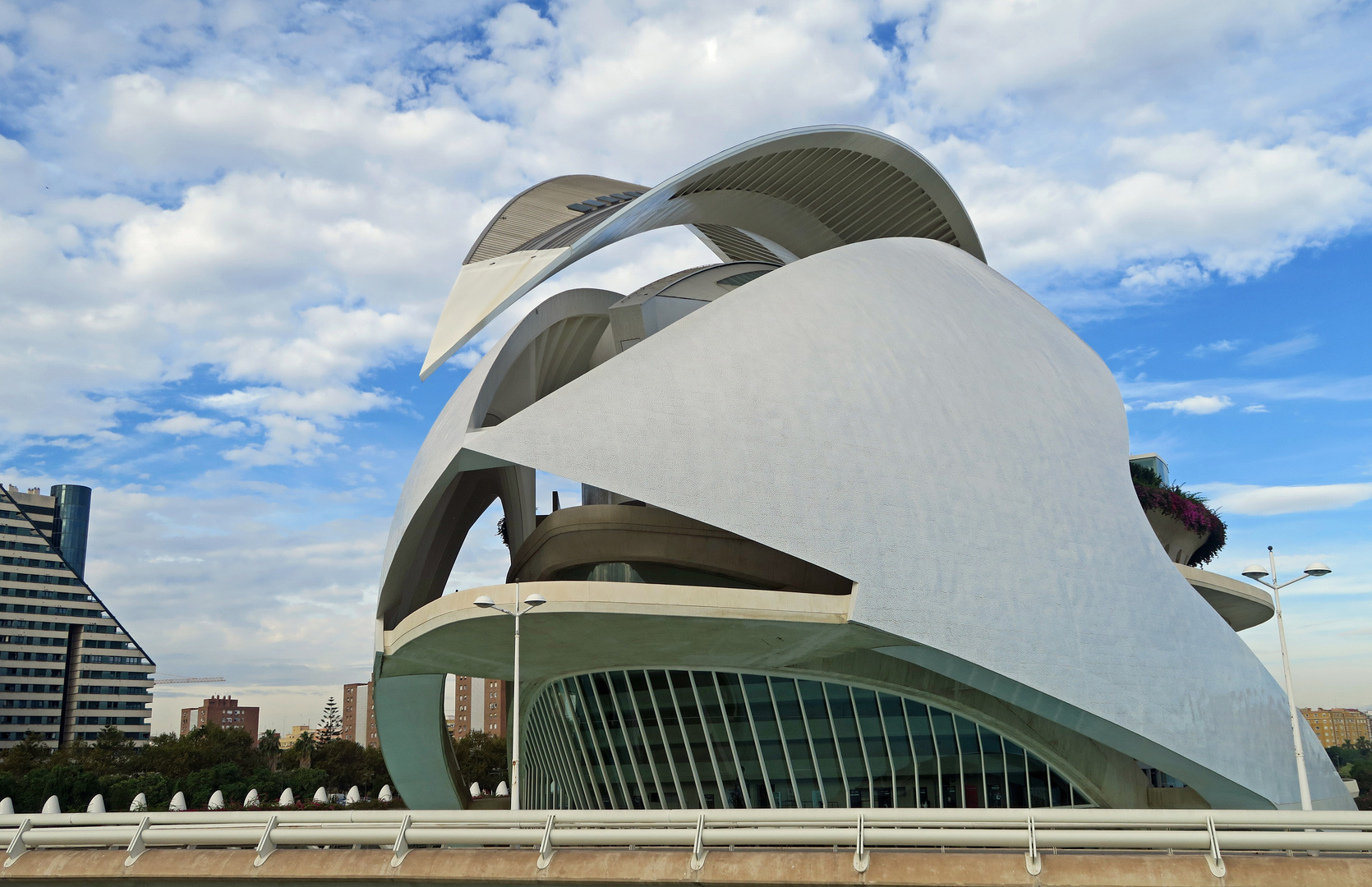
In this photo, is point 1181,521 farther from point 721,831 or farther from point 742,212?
point 721,831

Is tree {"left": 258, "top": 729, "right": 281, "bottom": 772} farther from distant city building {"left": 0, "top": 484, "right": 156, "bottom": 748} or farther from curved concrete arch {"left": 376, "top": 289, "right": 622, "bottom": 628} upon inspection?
curved concrete arch {"left": 376, "top": 289, "right": 622, "bottom": 628}

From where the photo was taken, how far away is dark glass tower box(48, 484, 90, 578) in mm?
139250

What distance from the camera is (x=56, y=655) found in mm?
98562

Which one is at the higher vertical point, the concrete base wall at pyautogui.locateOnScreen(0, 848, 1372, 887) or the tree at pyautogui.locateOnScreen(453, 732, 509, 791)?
the concrete base wall at pyautogui.locateOnScreen(0, 848, 1372, 887)

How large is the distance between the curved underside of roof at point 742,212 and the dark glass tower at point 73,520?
5231 inches

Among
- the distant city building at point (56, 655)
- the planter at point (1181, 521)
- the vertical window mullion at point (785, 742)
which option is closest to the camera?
the vertical window mullion at point (785, 742)

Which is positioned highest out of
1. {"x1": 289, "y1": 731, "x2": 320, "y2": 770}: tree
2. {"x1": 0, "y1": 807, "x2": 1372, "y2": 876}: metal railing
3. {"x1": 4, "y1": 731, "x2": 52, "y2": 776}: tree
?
{"x1": 0, "y1": 807, "x2": 1372, "y2": 876}: metal railing

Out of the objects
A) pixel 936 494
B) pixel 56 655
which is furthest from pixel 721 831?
pixel 56 655

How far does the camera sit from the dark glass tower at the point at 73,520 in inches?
5482

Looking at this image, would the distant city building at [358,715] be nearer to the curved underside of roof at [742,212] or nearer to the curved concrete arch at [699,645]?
the curved underside of roof at [742,212]

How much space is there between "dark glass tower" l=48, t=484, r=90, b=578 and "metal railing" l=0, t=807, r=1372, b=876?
479 feet

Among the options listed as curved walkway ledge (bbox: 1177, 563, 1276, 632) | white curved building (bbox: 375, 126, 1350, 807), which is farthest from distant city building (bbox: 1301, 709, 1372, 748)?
white curved building (bbox: 375, 126, 1350, 807)

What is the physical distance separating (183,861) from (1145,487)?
29.9 m

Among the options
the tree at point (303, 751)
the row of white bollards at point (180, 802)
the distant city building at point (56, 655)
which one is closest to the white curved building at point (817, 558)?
the row of white bollards at point (180, 802)
